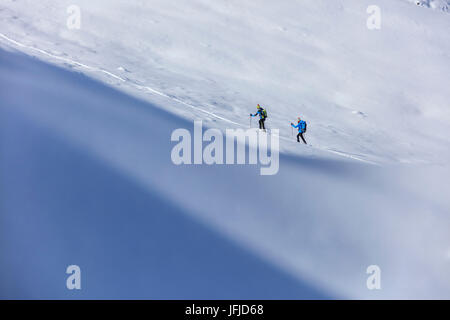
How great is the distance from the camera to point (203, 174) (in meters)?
8.63

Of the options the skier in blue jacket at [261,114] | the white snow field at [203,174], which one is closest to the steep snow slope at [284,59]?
the white snow field at [203,174]

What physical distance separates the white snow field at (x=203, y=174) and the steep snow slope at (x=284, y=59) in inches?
3.0

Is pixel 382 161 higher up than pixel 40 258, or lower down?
higher up

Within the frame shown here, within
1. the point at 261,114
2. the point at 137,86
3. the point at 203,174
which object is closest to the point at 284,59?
the point at 261,114

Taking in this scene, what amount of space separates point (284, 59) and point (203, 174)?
25.7 feet

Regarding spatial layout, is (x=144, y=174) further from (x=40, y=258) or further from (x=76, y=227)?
(x=40, y=258)

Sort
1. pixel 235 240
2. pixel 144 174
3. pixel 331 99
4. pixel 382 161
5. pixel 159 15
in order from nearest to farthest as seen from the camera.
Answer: pixel 235 240
pixel 144 174
pixel 382 161
pixel 331 99
pixel 159 15

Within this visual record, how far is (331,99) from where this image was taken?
1357 centimetres

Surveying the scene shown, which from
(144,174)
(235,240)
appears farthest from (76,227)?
(235,240)

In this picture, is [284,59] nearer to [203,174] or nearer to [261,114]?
Result: [261,114]

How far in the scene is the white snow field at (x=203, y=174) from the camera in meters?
7.12

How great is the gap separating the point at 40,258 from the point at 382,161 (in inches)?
299

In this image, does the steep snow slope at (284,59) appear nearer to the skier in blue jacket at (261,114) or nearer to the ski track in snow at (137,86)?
the ski track in snow at (137,86)

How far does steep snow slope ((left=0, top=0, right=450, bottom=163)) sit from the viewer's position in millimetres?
11812
